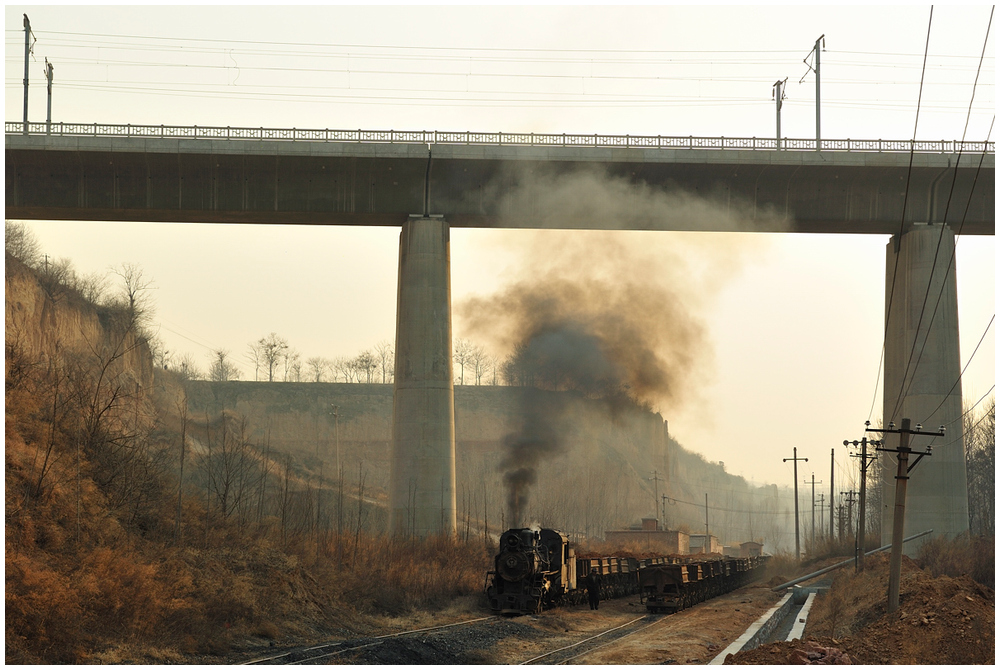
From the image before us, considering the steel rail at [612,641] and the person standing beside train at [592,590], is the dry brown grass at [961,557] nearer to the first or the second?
the steel rail at [612,641]

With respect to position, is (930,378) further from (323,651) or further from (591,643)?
(323,651)

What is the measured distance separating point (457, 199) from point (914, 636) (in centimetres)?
3085

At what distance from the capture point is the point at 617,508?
121m

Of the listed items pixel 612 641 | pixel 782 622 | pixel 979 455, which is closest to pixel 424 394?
pixel 782 622

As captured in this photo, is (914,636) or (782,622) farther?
(782,622)

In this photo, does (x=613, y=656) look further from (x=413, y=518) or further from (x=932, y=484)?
(x=932, y=484)

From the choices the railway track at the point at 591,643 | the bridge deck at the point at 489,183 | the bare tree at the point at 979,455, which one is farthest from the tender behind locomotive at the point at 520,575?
the bare tree at the point at 979,455

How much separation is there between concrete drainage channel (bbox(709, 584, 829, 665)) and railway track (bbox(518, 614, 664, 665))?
3.18 metres

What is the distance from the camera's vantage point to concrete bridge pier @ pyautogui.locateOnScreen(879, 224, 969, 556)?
159ft

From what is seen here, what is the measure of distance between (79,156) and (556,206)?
71.9ft

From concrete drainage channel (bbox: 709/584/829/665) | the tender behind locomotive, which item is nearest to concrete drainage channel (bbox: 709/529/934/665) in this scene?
concrete drainage channel (bbox: 709/584/829/665)

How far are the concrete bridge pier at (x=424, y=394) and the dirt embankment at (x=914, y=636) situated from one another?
66.2ft

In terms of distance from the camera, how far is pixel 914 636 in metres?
23.4

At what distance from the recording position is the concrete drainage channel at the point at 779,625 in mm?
25781
